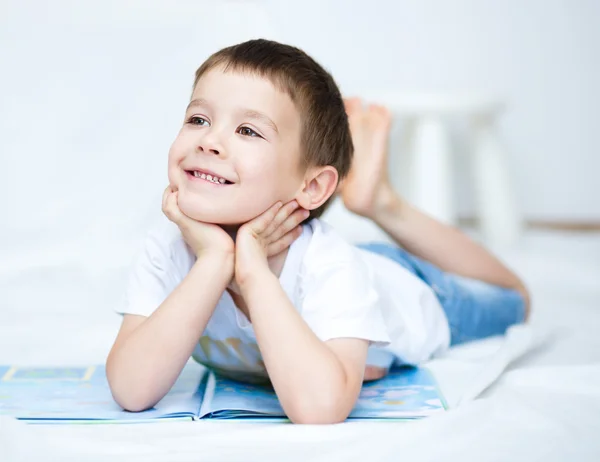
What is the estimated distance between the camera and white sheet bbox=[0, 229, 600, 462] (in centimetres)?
71

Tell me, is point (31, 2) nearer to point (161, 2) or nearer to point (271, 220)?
point (161, 2)

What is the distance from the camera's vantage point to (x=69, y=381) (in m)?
1.00

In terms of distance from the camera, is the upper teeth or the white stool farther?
the white stool

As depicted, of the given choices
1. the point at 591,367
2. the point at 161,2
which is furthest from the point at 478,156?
the point at 591,367

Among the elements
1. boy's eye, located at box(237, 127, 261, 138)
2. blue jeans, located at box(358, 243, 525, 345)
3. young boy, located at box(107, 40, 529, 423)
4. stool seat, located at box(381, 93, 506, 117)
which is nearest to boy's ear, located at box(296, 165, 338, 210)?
young boy, located at box(107, 40, 529, 423)

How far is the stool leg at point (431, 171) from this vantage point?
229 centimetres

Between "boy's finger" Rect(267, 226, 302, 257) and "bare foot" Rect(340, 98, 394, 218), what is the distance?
29 cm

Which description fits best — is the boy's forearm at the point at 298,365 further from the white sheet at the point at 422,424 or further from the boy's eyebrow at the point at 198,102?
the boy's eyebrow at the point at 198,102

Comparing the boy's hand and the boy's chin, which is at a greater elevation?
the boy's chin

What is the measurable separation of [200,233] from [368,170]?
0.44m

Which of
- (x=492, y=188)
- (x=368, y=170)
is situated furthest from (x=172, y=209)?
(x=492, y=188)

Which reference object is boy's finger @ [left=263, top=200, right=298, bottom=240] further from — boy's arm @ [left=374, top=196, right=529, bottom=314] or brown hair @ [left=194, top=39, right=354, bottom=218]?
boy's arm @ [left=374, top=196, right=529, bottom=314]

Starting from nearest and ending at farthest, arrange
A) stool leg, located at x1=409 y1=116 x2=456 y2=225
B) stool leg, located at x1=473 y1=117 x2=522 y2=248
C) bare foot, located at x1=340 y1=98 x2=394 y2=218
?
bare foot, located at x1=340 y1=98 x2=394 y2=218 < stool leg, located at x1=409 y1=116 x2=456 y2=225 < stool leg, located at x1=473 y1=117 x2=522 y2=248

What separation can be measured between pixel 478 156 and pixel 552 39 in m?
0.62
